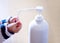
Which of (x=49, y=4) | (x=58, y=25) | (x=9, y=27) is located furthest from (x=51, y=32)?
(x=9, y=27)

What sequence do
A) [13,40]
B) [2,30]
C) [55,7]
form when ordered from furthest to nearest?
[13,40], [55,7], [2,30]

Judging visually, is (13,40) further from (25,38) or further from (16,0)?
(16,0)

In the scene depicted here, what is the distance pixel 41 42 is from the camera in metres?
0.62

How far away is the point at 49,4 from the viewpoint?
2.23 ft

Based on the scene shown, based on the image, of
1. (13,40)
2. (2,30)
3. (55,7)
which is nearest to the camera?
(2,30)

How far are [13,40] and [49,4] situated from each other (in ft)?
1.03

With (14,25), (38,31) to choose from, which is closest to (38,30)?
(38,31)

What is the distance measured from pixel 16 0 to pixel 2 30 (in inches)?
9.2

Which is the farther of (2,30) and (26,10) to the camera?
(26,10)

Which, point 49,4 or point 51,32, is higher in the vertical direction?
point 49,4

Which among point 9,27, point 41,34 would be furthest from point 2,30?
point 41,34

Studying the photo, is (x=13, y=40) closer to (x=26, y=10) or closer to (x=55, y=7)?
(x=26, y=10)

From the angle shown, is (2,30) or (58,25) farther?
(58,25)

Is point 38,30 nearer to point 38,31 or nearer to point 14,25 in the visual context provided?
point 38,31
